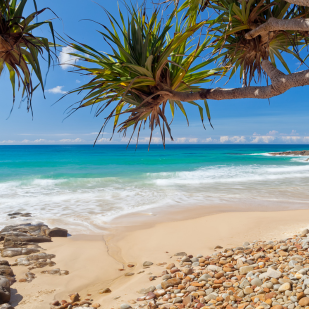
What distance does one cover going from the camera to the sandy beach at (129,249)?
2.65m

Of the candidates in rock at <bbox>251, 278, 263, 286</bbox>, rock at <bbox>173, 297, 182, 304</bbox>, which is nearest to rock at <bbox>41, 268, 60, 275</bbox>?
rock at <bbox>173, 297, 182, 304</bbox>

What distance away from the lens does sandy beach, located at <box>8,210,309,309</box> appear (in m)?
2.65

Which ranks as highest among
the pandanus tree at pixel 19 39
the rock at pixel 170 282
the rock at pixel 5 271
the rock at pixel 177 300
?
the pandanus tree at pixel 19 39

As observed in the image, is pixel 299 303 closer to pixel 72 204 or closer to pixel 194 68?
pixel 194 68

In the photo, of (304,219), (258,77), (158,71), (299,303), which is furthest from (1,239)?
Result: (304,219)

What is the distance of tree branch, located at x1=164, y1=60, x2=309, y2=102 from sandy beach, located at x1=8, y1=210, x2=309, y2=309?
192cm

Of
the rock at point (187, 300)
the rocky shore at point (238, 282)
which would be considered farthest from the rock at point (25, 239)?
the rock at point (187, 300)

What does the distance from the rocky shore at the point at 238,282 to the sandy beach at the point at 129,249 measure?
0.24 metres

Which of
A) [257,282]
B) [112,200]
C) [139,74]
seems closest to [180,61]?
[139,74]

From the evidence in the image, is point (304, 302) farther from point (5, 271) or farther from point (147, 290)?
point (5, 271)

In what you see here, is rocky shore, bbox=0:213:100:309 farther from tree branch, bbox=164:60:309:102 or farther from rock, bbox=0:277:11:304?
tree branch, bbox=164:60:309:102

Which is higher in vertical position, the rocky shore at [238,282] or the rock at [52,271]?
the rocky shore at [238,282]

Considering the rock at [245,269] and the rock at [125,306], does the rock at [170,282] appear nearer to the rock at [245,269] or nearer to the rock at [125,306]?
the rock at [125,306]

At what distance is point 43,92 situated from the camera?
6.94 ft
